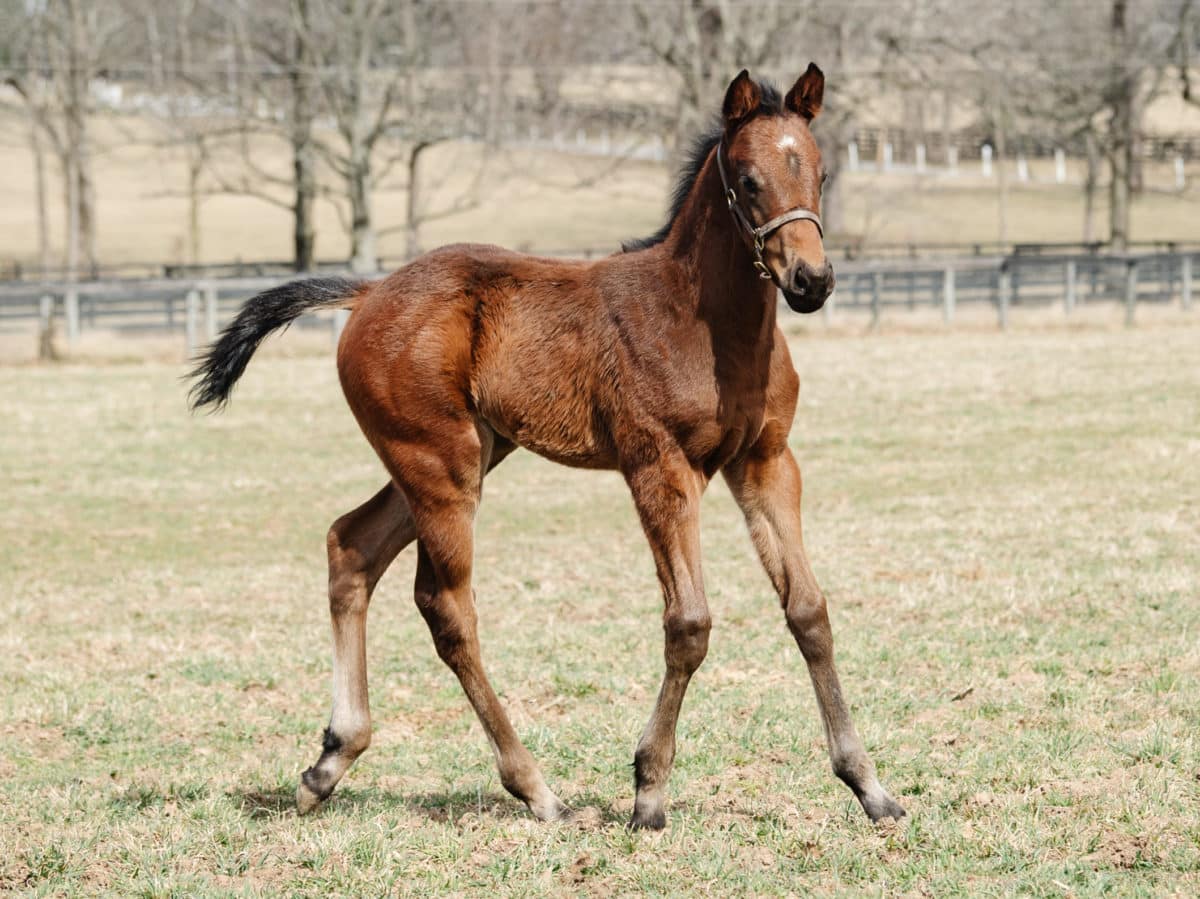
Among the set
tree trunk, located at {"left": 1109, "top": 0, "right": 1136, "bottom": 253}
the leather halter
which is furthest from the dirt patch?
tree trunk, located at {"left": 1109, "top": 0, "right": 1136, "bottom": 253}

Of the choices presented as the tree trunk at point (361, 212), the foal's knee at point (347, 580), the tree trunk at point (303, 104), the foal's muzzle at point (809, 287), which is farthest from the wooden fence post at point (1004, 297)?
the foal's muzzle at point (809, 287)

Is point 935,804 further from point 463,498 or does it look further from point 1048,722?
point 463,498

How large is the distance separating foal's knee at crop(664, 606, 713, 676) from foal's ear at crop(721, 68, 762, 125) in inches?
62.1

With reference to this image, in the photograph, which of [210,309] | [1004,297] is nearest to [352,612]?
[210,309]

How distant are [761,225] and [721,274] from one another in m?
0.36

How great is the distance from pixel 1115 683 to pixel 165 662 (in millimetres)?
4728

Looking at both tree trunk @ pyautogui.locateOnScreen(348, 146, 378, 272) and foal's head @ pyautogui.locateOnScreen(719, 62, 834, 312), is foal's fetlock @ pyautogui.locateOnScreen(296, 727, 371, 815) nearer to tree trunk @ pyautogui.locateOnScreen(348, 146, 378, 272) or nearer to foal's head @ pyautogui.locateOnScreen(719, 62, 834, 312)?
foal's head @ pyautogui.locateOnScreen(719, 62, 834, 312)

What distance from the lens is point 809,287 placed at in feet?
13.9

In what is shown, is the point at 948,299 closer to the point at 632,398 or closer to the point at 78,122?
the point at 78,122

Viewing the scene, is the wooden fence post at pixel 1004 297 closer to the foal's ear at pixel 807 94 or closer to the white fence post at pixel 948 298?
the white fence post at pixel 948 298

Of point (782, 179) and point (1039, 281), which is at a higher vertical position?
point (782, 179)

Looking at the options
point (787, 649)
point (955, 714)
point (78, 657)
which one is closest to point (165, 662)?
point (78, 657)

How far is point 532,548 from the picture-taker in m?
10.9

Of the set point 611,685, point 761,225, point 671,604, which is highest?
point 761,225
